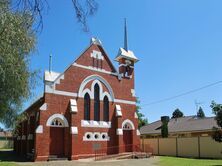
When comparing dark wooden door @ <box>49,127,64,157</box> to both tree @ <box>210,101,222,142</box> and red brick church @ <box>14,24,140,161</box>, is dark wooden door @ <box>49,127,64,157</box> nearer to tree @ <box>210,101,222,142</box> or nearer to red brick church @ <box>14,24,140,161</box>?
red brick church @ <box>14,24,140,161</box>

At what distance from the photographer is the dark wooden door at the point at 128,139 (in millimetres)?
32094

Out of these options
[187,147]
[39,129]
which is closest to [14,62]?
[39,129]

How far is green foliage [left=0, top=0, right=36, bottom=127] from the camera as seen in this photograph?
11719mm

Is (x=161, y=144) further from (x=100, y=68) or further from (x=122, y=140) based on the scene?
(x=100, y=68)

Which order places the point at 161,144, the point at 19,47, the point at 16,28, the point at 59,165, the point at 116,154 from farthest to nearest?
the point at 161,144, the point at 116,154, the point at 59,165, the point at 19,47, the point at 16,28

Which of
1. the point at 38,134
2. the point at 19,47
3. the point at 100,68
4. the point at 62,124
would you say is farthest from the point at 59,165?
the point at 100,68

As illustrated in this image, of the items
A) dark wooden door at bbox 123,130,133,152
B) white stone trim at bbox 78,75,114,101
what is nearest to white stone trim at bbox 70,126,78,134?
white stone trim at bbox 78,75,114,101

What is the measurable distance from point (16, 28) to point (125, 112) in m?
21.7

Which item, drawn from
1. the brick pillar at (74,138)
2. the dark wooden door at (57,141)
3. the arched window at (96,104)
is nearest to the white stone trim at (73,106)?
the brick pillar at (74,138)

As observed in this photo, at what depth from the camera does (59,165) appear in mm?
21188

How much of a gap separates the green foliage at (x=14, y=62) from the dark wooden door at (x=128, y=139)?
1829 cm

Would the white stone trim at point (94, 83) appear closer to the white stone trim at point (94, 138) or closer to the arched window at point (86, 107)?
the arched window at point (86, 107)

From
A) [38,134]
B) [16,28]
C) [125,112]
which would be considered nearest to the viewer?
[16,28]

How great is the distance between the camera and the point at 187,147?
33562 mm
